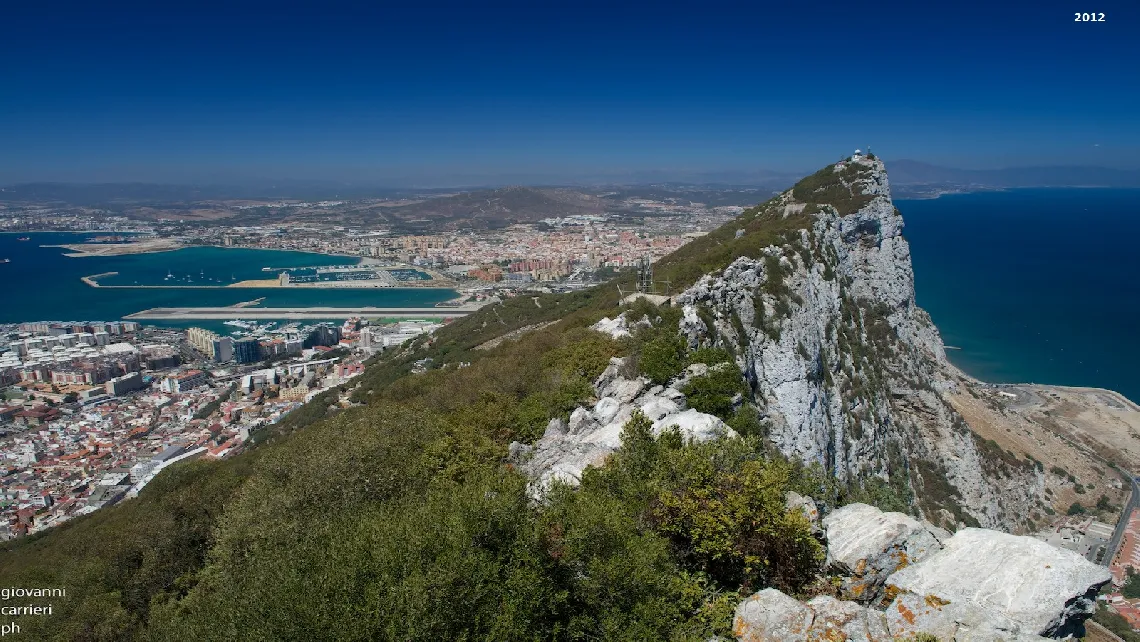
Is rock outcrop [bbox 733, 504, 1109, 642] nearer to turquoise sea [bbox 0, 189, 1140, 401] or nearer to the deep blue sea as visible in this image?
the deep blue sea

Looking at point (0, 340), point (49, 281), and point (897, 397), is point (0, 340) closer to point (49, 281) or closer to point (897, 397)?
point (49, 281)

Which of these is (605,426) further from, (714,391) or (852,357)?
(852,357)

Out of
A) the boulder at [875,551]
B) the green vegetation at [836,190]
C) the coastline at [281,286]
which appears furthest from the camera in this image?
the coastline at [281,286]

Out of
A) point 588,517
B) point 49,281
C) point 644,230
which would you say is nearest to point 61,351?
point 49,281

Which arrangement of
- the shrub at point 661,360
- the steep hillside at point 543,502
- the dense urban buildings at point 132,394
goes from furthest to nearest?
the dense urban buildings at point 132,394
the shrub at point 661,360
the steep hillside at point 543,502

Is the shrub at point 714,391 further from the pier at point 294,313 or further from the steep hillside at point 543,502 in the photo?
the pier at point 294,313

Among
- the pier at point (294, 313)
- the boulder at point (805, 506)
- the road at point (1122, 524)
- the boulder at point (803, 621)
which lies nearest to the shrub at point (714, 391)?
the boulder at point (805, 506)

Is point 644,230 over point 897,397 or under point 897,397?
over

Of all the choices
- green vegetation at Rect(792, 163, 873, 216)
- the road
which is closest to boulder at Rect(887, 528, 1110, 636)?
the road
